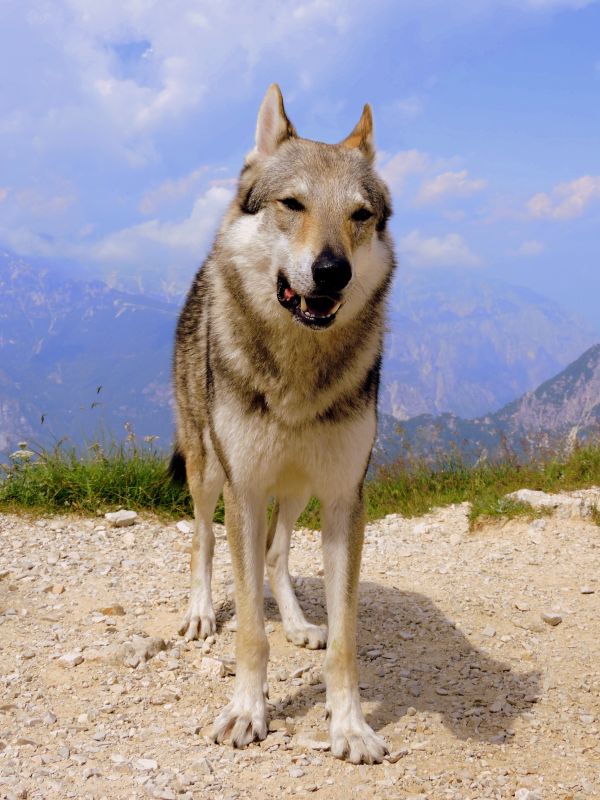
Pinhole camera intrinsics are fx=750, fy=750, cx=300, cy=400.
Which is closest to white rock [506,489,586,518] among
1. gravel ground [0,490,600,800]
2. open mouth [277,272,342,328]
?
gravel ground [0,490,600,800]

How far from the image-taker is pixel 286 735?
3.48m

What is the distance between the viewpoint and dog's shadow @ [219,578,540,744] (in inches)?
149

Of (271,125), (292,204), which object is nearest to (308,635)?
(292,204)

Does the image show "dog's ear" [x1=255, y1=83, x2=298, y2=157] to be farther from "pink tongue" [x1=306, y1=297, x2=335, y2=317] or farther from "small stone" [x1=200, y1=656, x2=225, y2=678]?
"small stone" [x1=200, y1=656, x2=225, y2=678]

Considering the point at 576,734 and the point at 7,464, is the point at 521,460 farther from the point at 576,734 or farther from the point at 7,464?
the point at 7,464

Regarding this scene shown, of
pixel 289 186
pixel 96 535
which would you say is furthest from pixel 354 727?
pixel 96 535

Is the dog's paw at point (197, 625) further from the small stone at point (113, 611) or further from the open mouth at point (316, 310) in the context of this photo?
the open mouth at point (316, 310)

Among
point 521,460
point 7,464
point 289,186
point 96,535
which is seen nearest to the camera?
point 289,186

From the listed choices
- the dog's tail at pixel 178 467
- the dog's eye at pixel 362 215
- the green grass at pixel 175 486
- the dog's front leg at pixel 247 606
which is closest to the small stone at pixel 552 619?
the green grass at pixel 175 486

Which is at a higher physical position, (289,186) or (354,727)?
(289,186)

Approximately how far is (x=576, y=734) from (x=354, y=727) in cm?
116

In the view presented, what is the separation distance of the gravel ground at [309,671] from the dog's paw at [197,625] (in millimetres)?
81

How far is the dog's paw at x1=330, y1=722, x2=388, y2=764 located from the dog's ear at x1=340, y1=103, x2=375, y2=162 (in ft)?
8.90

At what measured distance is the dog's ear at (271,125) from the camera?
362 cm
